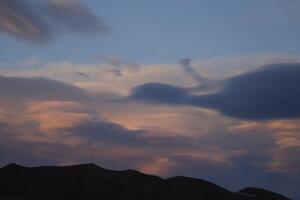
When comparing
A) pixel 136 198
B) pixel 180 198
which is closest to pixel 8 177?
pixel 136 198

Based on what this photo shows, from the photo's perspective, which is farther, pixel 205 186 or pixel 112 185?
pixel 112 185

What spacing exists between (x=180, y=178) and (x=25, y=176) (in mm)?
20631

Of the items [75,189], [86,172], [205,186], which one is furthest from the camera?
[86,172]

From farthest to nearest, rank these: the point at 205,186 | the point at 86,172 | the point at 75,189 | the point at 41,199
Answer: the point at 86,172
the point at 75,189
the point at 205,186
the point at 41,199

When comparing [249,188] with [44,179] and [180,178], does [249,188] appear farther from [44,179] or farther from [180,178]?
[44,179]

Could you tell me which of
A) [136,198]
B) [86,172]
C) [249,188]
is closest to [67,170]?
[86,172]

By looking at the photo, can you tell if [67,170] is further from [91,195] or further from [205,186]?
[205,186]

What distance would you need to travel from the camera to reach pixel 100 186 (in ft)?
232

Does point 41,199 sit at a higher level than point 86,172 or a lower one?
lower

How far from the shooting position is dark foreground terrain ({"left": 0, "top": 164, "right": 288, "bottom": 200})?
64.2 meters

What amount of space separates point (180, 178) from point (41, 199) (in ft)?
54.6

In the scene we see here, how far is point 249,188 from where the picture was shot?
257 feet

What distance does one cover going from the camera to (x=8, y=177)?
238 feet

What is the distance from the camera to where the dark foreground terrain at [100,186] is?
211 feet
